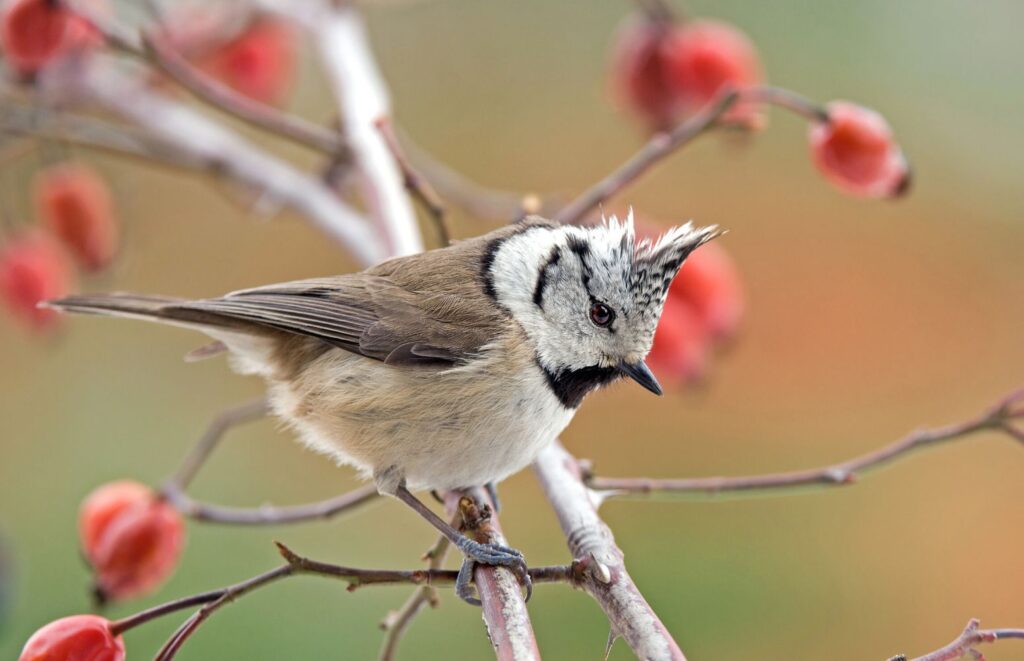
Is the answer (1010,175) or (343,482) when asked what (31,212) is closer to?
(343,482)

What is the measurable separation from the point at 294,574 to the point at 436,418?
362mm

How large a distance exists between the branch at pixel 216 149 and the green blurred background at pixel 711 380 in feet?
0.81

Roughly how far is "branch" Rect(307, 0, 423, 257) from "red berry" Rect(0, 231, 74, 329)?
522mm

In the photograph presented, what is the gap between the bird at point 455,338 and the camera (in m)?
1.19

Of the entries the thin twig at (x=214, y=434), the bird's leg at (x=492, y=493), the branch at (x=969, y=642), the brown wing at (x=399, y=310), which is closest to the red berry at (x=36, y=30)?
the brown wing at (x=399, y=310)

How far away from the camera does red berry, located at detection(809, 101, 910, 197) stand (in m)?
1.30

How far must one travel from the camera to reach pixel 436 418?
1.21 m

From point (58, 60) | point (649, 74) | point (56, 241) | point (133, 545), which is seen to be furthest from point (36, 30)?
point (649, 74)

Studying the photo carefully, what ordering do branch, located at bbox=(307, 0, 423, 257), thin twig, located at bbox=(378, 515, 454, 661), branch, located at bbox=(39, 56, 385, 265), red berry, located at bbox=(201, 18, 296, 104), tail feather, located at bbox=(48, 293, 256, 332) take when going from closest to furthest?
thin twig, located at bbox=(378, 515, 454, 661), tail feather, located at bbox=(48, 293, 256, 332), branch, located at bbox=(307, 0, 423, 257), branch, located at bbox=(39, 56, 385, 265), red berry, located at bbox=(201, 18, 296, 104)

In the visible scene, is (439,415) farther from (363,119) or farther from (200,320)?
(363,119)

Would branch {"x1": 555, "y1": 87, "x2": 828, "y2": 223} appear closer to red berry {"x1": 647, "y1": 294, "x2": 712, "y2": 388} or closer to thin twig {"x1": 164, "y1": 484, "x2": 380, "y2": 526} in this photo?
red berry {"x1": 647, "y1": 294, "x2": 712, "y2": 388}

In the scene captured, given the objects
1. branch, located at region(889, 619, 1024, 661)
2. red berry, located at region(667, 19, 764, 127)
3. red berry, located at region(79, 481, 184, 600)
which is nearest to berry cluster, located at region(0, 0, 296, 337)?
red berry, located at region(79, 481, 184, 600)

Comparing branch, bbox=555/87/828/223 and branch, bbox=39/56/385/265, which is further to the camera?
branch, bbox=39/56/385/265

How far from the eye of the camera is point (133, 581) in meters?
1.28
